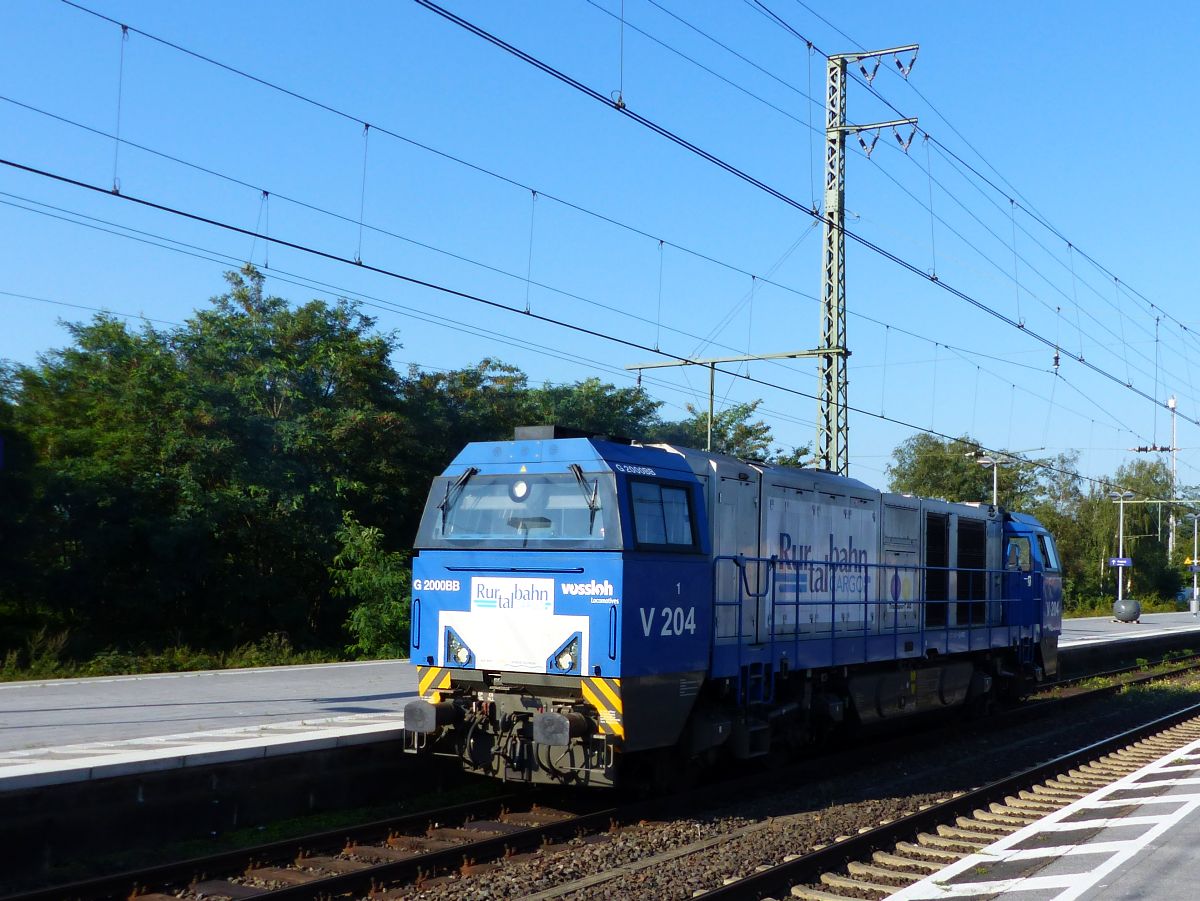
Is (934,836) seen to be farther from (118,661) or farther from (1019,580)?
(118,661)

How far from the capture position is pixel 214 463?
2522 centimetres

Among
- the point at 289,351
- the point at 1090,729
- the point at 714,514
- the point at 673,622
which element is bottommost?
the point at 1090,729

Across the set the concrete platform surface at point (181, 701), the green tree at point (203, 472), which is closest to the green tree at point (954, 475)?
the green tree at point (203, 472)

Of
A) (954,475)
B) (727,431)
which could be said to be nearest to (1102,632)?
(727,431)

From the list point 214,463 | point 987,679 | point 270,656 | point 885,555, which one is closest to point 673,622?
point 885,555

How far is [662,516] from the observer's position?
10195 mm

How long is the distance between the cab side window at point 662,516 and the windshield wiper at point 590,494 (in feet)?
1.04

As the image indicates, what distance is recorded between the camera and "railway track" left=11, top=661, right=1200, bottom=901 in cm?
776

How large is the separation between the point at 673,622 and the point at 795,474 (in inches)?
133

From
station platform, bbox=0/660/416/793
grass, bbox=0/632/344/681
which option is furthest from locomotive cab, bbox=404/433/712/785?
grass, bbox=0/632/344/681

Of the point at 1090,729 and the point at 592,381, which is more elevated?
the point at 592,381

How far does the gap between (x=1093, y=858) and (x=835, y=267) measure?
13742mm

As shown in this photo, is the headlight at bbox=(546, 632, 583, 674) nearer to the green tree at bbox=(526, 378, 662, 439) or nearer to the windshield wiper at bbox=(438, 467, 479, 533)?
the windshield wiper at bbox=(438, 467, 479, 533)

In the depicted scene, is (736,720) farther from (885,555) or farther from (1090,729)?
(1090,729)
